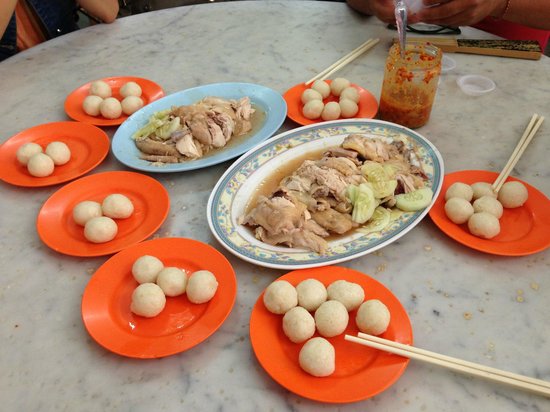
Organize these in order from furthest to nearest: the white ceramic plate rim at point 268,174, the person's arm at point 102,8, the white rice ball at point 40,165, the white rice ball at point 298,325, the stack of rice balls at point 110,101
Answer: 1. the person's arm at point 102,8
2. the stack of rice balls at point 110,101
3. the white rice ball at point 40,165
4. the white ceramic plate rim at point 268,174
5. the white rice ball at point 298,325

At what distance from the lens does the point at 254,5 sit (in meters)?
3.68

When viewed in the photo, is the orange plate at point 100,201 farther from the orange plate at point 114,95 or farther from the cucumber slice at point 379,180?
the cucumber slice at point 379,180

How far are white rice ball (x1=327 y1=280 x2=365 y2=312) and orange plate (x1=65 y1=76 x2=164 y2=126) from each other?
1678 mm

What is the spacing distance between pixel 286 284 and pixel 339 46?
226 cm

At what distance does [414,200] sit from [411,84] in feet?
2.44

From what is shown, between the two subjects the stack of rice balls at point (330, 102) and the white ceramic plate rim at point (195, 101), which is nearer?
the white ceramic plate rim at point (195, 101)

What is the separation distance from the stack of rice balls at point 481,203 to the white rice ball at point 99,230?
4.45 ft

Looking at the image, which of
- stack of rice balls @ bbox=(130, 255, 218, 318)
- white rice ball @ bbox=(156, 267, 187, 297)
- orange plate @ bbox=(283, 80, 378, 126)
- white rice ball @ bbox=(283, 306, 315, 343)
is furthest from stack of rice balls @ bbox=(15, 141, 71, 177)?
white rice ball @ bbox=(283, 306, 315, 343)

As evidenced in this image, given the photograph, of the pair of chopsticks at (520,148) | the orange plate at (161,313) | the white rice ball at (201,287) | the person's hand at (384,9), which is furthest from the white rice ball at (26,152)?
the person's hand at (384,9)

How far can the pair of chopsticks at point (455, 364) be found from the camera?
3.81 ft

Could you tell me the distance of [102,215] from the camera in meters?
1.75

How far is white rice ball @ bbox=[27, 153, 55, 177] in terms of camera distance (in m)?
1.95

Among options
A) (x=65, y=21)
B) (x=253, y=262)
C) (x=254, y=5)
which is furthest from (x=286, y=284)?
(x=65, y=21)

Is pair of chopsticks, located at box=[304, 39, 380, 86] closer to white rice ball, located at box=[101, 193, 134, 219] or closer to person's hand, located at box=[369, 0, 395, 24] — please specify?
person's hand, located at box=[369, 0, 395, 24]
